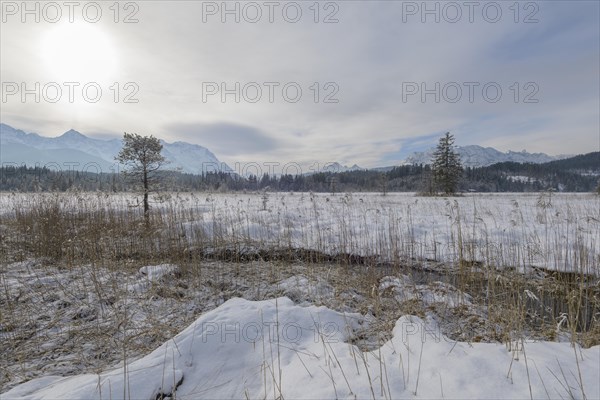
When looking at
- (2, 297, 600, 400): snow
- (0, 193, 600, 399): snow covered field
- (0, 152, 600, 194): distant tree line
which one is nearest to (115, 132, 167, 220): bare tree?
(0, 152, 600, 194): distant tree line

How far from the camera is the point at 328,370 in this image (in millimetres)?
2041

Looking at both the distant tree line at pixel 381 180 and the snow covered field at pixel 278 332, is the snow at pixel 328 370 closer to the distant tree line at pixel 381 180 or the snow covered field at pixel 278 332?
the snow covered field at pixel 278 332

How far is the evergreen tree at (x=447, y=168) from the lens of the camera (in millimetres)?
29078

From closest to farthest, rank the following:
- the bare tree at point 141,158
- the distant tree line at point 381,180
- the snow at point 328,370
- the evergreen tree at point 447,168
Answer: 1. the snow at point 328,370
2. the bare tree at point 141,158
3. the evergreen tree at point 447,168
4. the distant tree line at point 381,180

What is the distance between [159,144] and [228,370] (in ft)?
28.2

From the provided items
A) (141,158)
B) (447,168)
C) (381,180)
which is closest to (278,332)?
(141,158)

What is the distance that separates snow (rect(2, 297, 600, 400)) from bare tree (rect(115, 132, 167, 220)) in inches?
290

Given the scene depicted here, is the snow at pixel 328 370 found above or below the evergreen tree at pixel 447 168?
below

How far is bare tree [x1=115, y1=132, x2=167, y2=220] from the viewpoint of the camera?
861 cm

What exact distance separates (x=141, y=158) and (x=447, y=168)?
29.4 meters

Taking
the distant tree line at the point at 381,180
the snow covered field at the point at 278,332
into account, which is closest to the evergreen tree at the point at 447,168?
the distant tree line at the point at 381,180

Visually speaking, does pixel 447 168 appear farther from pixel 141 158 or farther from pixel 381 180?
pixel 141 158

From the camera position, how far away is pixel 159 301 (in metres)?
3.61

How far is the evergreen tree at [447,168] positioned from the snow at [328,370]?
30.2m
